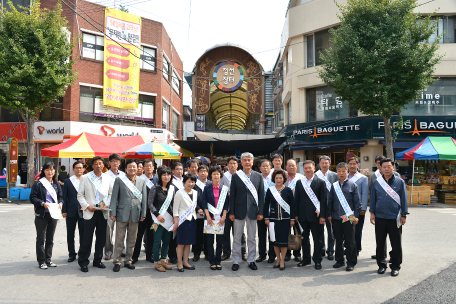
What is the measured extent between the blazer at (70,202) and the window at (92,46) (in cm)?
1736

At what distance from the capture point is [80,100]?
20484 mm

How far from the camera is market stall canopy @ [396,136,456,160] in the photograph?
13102mm

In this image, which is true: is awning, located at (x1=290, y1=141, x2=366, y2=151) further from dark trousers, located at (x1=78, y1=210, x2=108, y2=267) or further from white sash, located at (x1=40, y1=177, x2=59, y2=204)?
white sash, located at (x1=40, y1=177, x2=59, y2=204)

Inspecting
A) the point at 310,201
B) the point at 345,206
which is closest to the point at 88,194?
the point at 310,201

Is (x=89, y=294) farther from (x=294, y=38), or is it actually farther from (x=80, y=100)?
(x=294, y=38)

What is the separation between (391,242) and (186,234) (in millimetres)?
3404

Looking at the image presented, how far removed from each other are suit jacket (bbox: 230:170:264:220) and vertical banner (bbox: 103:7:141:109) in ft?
58.2

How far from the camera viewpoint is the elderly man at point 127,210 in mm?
5349

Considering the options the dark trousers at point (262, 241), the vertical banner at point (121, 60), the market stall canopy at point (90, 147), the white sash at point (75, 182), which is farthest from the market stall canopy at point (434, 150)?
the vertical banner at point (121, 60)

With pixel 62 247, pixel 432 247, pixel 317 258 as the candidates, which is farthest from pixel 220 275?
pixel 432 247

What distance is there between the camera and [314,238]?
549 centimetres

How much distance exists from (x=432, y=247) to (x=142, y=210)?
604 cm

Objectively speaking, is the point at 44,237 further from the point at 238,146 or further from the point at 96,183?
the point at 238,146

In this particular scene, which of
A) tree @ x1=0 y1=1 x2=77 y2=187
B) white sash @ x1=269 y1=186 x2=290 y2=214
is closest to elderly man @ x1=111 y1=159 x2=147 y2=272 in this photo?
white sash @ x1=269 y1=186 x2=290 y2=214
